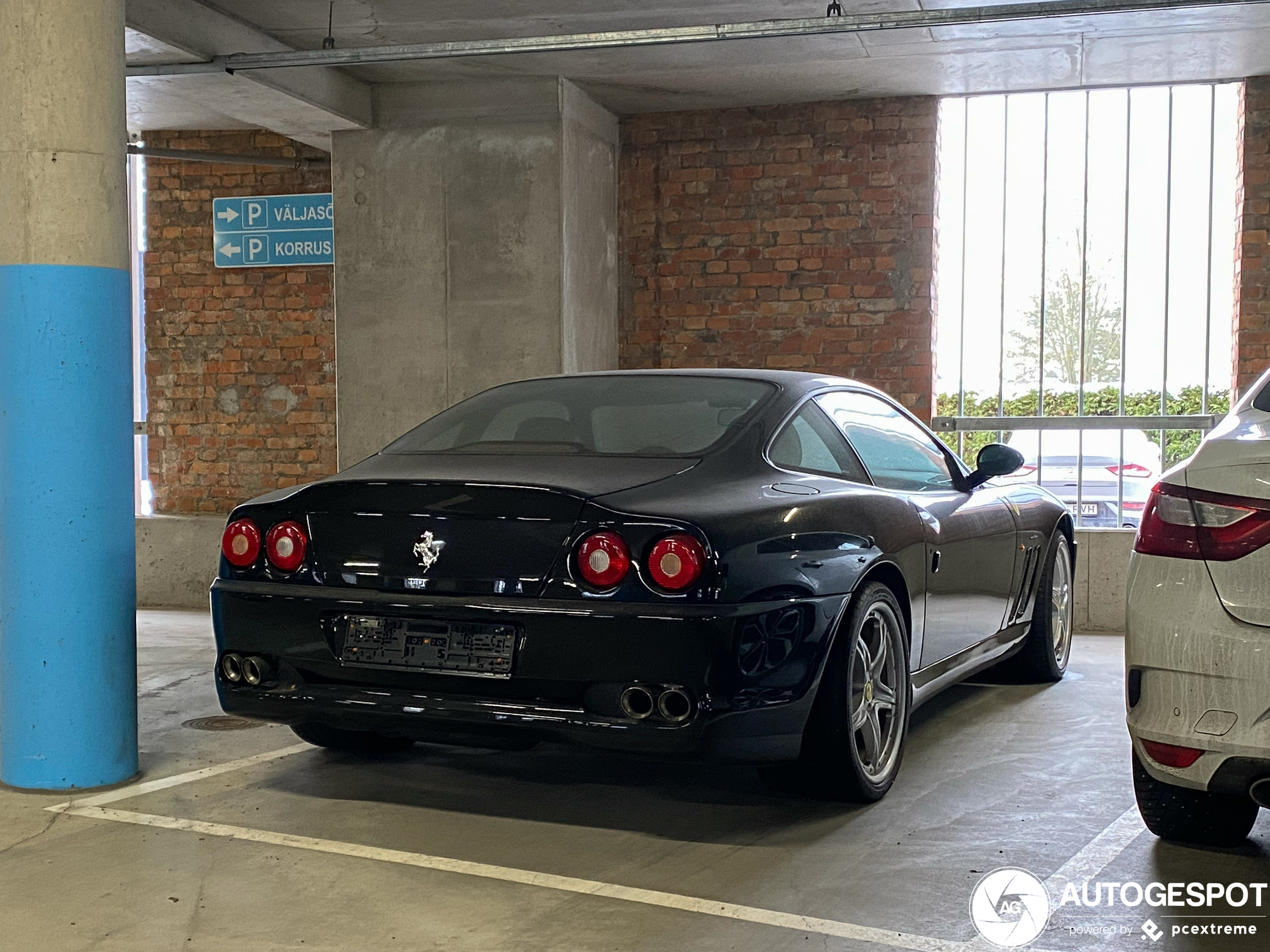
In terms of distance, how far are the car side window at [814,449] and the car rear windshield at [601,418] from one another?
125 mm

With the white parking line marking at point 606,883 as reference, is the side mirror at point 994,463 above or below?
above

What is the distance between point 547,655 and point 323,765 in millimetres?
1409

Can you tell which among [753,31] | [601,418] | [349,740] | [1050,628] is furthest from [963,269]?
[349,740]

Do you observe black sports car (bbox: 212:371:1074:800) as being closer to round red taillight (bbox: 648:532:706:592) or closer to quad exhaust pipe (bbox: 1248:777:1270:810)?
round red taillight (bbox: 648:532:706:592)

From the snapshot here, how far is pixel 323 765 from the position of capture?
4383 millimetres

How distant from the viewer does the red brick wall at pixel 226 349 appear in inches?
413

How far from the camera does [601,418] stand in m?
4.14

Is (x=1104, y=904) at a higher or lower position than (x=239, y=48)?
lower

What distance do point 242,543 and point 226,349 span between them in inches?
290

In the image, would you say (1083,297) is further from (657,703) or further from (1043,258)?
(657,703)

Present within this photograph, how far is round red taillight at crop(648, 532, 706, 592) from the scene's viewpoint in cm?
326

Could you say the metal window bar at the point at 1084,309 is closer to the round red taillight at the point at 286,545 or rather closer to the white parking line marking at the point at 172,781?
the white parking line marking at the point at 172,781

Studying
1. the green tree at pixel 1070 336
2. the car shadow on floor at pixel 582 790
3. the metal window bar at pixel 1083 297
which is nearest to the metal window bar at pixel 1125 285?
the green tree at pixel 1070 336

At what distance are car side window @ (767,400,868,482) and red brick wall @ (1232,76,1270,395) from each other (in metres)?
5.45
